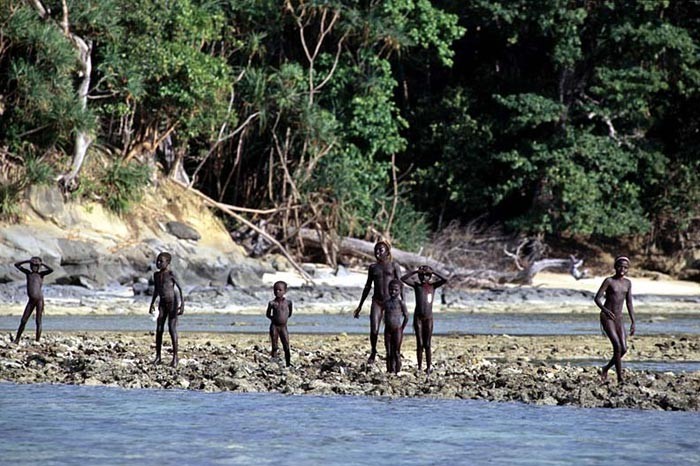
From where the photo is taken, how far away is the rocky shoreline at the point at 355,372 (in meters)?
12.7

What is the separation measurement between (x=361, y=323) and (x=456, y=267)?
885 centimetres

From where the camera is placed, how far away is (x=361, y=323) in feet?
77.3

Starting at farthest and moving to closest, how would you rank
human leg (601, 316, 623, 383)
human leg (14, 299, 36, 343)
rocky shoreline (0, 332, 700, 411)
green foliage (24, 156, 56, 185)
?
1. green foliage (24, 156, 56, 185)
2. human leg (14, 299, 36, 343)
3. human leg (601, 316, 623, 383)
4. rocky shoreline (0, 332, 700, 411)

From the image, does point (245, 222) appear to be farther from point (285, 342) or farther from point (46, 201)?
point (285, 342)

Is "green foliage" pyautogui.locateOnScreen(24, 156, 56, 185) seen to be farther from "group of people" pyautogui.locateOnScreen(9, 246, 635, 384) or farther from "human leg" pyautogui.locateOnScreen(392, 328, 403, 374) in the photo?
"human leg" pyautogui.locateOnScreen(392, 328, 403, 374)

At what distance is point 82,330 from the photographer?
20328 mm

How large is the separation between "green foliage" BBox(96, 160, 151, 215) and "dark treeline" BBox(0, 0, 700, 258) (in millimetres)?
49

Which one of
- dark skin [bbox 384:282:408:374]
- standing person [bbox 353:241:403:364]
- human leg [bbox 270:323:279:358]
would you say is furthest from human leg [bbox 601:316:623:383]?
human leg [bbox 270:323:279:358]

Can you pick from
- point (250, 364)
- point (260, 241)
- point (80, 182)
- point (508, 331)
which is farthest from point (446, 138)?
point (250, 364)

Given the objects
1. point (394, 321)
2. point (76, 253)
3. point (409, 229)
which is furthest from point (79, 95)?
point (394, 321)

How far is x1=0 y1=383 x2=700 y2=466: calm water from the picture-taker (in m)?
10.1

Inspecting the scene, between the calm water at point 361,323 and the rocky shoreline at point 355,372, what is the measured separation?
Answer: 2.98 meters

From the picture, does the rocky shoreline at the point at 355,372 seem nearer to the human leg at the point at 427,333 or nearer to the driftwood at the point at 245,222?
the human leg at the point at 427,333

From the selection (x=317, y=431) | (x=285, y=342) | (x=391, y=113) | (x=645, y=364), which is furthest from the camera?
(x=391, y=113)
